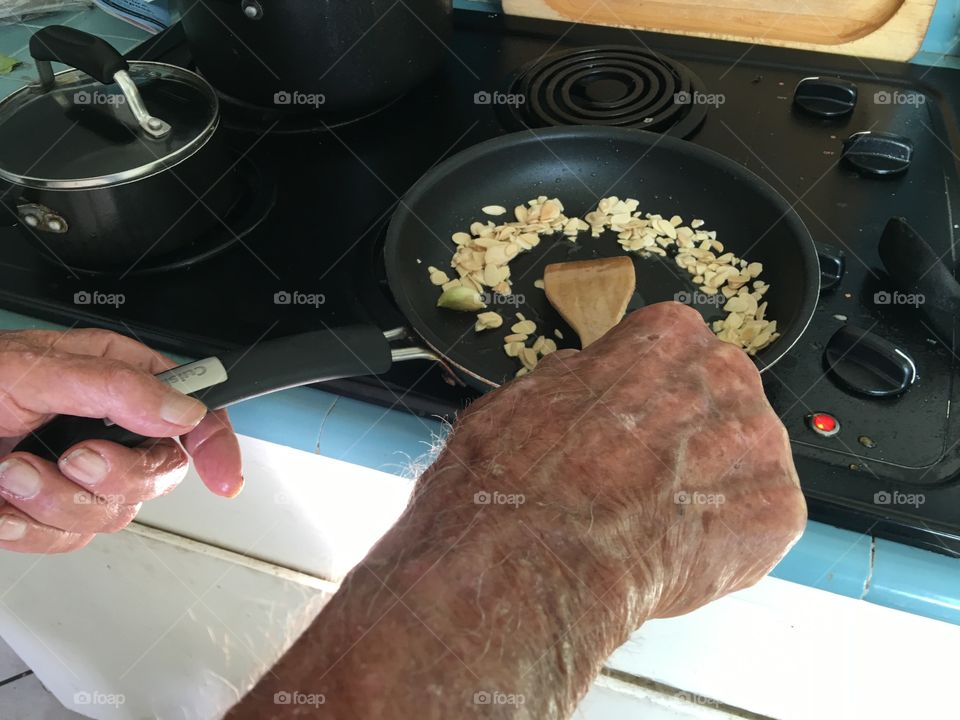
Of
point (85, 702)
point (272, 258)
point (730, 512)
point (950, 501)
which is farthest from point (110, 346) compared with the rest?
point (85, 702)

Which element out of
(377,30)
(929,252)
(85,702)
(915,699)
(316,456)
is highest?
(377,30)

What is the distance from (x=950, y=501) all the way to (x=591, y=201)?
17.0 inches

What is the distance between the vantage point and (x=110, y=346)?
0.66m

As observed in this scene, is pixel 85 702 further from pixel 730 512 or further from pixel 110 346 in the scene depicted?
pixel 730 512

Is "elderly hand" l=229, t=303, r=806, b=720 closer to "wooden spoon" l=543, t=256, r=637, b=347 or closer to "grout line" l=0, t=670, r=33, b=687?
"wooden spoon" l=543, t=256, r=637, b=347

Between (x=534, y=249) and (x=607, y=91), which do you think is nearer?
(x=534, y=249)

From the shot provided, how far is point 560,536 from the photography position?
0.46m

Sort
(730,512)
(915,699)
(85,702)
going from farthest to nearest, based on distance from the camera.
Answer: (85,702) → (915,699) → (730,512)

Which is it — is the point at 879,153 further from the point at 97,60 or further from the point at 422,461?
the point at 97,60
